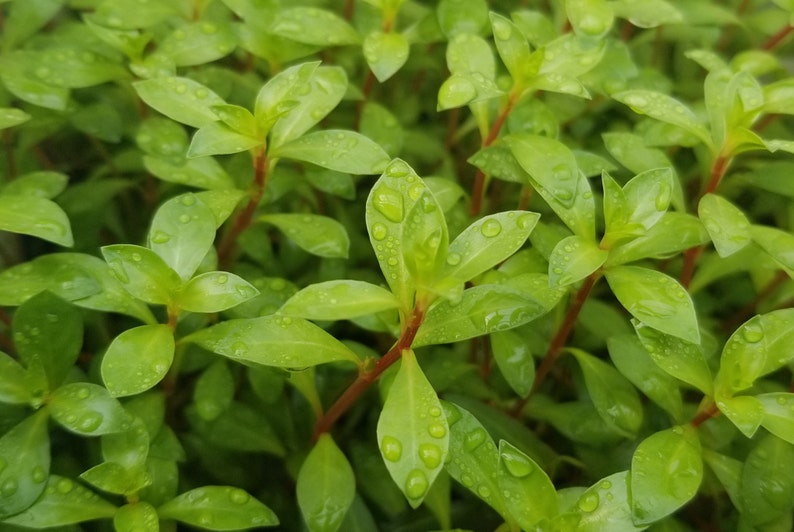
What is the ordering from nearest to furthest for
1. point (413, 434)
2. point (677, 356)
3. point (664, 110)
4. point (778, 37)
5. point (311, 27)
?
1. point (413, 434)
2. point (677, 356)
3. point (664, 110)
4. point (311, 27)
5. point (778, 37)

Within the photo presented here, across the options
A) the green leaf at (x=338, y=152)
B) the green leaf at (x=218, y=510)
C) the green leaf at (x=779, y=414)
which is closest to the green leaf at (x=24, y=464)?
the green leaf at (x=218, y=510)

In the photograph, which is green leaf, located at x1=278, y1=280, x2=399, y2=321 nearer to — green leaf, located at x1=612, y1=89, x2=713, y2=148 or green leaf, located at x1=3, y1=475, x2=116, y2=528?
green leaf, located at x1=3, y1=475, x2=116, y2=528

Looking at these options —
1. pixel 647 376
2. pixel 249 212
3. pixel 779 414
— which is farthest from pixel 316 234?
pixel 779 414

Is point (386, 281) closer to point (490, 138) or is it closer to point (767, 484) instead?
point (490, 138)

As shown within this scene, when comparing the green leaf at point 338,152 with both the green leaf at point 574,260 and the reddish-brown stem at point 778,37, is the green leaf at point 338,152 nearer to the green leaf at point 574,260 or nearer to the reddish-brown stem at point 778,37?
the green leaf at point 574,260

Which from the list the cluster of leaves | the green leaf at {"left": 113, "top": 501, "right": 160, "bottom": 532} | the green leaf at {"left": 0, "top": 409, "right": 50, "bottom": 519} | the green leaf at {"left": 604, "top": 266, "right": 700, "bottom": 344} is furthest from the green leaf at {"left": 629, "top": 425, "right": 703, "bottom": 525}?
the green leaf at {"left": 0, "top": 409, "right": 50, "bottom": 519}

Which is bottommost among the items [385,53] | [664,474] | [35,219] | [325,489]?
[325,489]
